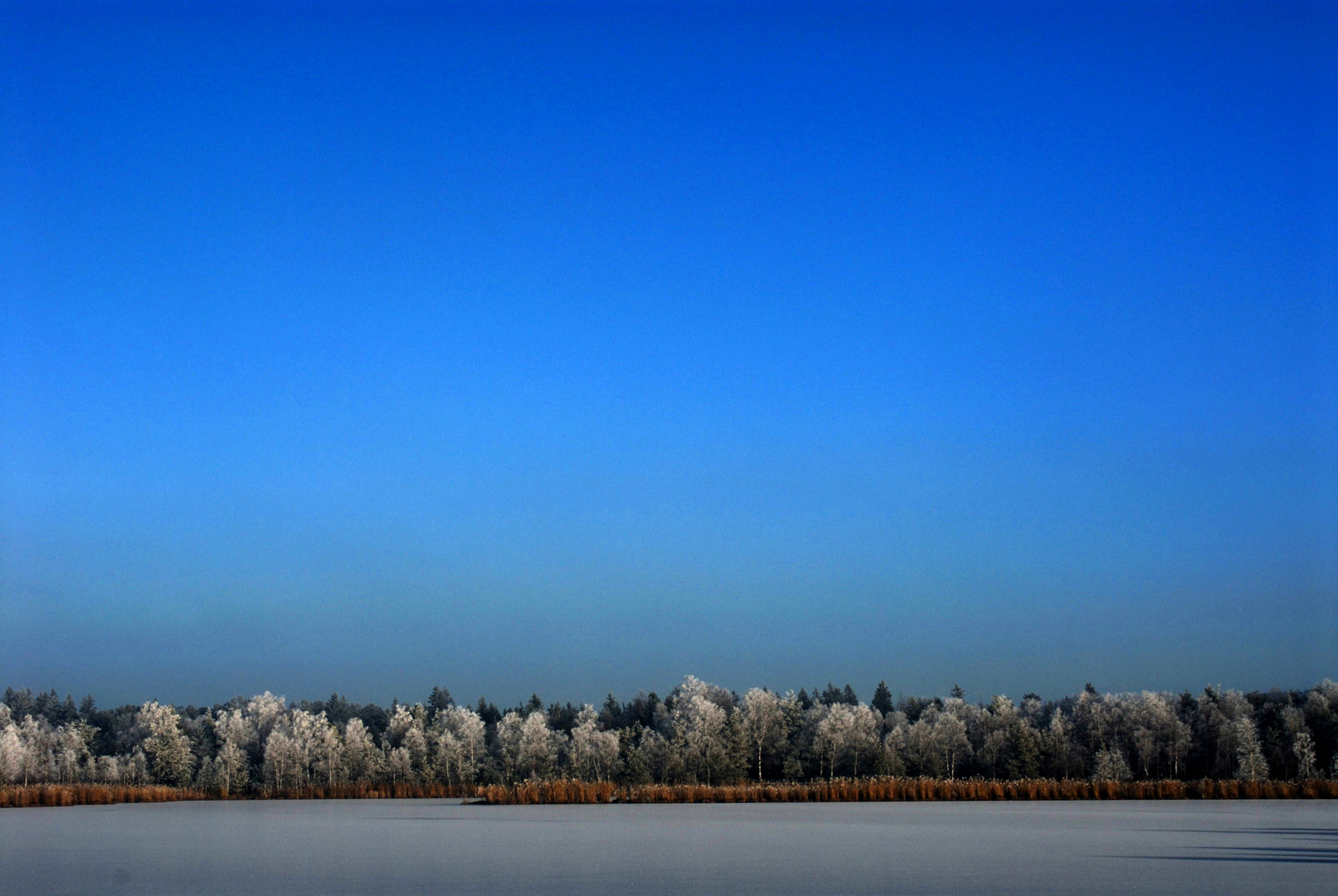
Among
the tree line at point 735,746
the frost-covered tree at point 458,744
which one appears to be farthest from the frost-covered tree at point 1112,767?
the frost-covered tree at point 458,744

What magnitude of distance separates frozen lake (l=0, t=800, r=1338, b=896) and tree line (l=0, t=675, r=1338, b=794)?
43.9 m

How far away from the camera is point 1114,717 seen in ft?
306

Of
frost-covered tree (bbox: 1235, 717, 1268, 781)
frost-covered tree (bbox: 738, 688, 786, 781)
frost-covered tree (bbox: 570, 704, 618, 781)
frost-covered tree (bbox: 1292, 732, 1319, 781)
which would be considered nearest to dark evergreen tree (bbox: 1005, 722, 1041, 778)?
frost-covered tree (bbox: 1235, 717, 1268, 781)

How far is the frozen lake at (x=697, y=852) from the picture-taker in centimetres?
2047

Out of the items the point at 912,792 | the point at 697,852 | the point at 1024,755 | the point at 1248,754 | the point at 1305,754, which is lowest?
the point at 1305,754

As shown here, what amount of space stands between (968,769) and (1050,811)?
58.3 m

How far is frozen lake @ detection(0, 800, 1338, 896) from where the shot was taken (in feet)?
67.2

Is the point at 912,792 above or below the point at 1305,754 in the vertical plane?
above

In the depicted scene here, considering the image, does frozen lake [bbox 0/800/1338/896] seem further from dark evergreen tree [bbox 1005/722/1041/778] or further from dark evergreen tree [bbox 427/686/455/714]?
dark evergreen tree [bbox 427/686/455/714]

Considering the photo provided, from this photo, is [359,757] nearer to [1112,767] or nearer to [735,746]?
[735,746]

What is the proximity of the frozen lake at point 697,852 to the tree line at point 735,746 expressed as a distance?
4390 cm

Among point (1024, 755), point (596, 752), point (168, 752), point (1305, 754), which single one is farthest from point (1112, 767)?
point (168, 752)

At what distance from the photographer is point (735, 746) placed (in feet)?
291

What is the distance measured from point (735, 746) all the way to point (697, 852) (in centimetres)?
6392
